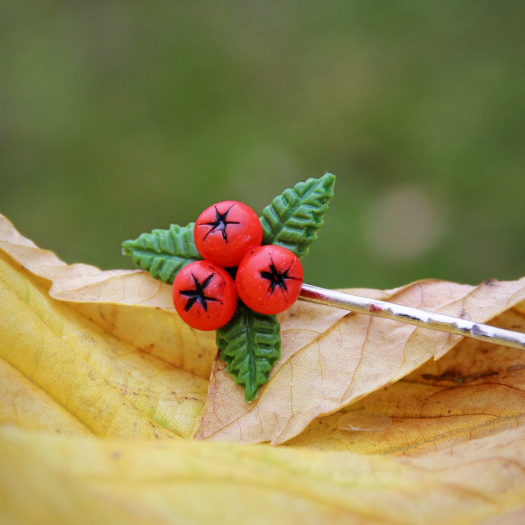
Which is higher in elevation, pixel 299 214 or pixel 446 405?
pixel 299 214

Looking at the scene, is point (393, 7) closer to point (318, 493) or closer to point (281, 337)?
point (281, 337)

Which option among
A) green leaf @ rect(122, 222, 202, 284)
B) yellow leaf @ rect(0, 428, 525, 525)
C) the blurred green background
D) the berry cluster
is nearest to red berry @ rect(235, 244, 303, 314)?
the berry cluster

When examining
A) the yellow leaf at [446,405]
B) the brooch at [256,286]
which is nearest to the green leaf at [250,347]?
the brooch at [256,286]

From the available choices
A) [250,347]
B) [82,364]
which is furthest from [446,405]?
[82,364]

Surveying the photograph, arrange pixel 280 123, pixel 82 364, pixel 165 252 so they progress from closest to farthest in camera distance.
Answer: pixel 82 364, pixel 165 252, pixel 280 123

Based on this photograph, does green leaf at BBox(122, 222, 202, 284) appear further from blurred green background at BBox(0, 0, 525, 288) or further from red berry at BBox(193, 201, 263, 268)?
blurred green background at BBox(0, 0, 525, 288)

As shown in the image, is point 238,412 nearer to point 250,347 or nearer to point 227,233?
point 250,347
